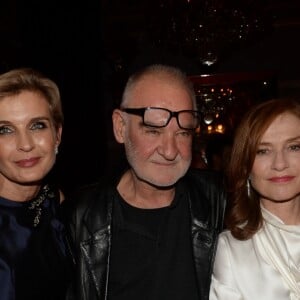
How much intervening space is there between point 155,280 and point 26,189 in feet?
2.62

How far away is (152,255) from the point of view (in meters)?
2.20

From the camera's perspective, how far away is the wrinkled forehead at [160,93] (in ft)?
7.32

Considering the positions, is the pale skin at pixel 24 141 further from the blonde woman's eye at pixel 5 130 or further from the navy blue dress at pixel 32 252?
the navy blue dress at pixel 32 252

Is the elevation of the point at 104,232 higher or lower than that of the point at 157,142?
lower

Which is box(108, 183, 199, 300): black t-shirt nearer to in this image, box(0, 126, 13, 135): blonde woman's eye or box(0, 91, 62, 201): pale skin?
box(0, 91, 62, 201): pale skin

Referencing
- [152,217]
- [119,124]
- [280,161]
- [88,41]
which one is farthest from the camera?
[88,41]

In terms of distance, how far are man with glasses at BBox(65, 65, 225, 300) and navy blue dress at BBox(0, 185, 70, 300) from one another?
0.11 meters

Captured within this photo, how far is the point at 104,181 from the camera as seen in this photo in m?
2.48

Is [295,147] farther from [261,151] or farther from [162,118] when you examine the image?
[162,118]

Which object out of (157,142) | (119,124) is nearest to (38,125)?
(119,124)

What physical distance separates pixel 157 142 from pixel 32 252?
82cm

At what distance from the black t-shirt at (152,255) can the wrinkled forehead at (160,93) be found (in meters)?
0.53

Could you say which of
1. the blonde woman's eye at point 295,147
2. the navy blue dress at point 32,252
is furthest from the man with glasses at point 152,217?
A: the blonde woman's eye at point 295,147

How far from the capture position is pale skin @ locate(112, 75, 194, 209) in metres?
2.22
